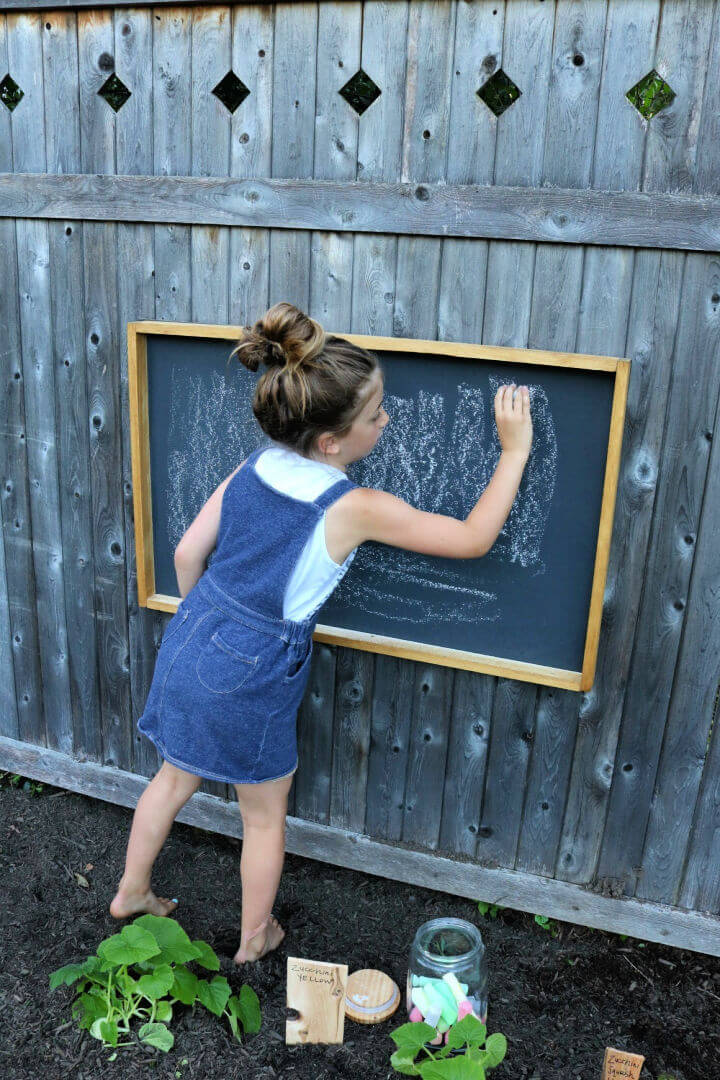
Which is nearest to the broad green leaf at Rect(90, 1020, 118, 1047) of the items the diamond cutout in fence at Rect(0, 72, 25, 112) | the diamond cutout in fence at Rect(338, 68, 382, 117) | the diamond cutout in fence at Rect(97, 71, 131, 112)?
the diamond cutout in fence at Rect(338, 68, 382, 117)

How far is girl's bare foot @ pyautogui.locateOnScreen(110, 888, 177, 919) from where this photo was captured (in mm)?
2604

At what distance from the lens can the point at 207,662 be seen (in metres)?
2.22

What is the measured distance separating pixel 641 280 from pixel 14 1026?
2385 mm

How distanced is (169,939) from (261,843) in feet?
1.03

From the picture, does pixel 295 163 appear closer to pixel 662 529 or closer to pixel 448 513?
pixel 448 513

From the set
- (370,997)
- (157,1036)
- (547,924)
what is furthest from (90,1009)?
(547,924)

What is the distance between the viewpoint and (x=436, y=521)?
2.13 meters

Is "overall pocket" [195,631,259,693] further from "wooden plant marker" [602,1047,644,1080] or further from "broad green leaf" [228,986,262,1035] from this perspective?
"wooden plant marker" [602,1047,644,1080]

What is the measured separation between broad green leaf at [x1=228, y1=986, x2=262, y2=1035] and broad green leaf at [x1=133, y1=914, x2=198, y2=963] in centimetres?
17

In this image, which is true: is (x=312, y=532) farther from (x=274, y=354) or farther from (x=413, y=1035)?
(x=413, y=1035)

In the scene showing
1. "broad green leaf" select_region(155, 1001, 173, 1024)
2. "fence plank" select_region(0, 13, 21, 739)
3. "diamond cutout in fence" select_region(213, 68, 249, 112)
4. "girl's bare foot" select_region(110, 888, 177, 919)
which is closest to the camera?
"broad green leaf" select_region(155, 1001, 173, 1024)

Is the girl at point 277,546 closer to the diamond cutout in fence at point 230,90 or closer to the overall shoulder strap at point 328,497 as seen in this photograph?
the overall shoulder strap at point 328,497

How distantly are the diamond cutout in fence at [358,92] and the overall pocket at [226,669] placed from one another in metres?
1.38

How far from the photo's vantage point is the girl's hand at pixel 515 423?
2178 millimetres
